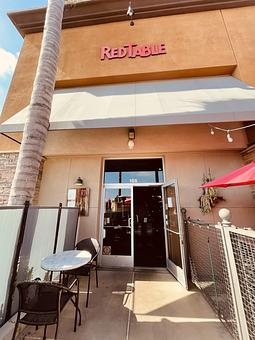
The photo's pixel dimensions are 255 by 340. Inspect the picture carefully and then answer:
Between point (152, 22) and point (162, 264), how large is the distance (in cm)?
916

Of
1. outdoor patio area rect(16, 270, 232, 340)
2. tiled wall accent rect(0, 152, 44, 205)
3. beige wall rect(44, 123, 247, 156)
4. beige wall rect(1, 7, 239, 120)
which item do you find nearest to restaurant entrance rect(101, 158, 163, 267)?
beige wall rect(44, 123, 247, 156)

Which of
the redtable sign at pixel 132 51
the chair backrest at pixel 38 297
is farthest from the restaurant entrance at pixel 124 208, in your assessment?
the redtable sign at pixel 132 51

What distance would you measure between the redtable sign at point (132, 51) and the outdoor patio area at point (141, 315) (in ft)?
24.3

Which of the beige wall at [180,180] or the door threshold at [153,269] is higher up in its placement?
the beige wall at [180,180]

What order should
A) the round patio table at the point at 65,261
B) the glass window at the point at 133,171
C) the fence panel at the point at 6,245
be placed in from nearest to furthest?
the fence panel at the point at 6,245 < the round patio table at the point at 65,261 < the glass window at the point at 133,171

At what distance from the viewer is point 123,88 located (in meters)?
5.84

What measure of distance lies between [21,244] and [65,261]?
79cm

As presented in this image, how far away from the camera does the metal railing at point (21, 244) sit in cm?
246

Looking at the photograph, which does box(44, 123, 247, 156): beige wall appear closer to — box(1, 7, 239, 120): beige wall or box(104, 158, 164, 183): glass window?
box(104, 158, 164, 183): glass window

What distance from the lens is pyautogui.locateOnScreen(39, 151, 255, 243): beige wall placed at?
528 cm

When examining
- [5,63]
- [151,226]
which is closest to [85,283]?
[151,226]

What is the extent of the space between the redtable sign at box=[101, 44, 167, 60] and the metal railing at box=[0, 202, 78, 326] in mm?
5921

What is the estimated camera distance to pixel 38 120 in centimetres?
350

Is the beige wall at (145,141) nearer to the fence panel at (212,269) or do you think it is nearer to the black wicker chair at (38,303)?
the fence panel at (212,269)
